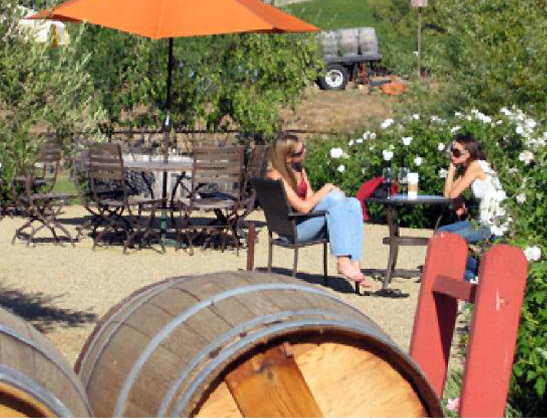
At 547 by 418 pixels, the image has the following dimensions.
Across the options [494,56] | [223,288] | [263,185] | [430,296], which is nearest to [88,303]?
[263,185]

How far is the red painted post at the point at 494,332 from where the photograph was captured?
3.64 metres

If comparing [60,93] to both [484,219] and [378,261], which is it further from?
[378,261]

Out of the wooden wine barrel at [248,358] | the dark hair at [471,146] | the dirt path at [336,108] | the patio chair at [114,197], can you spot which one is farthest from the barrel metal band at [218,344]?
the dirt path at [336,108]

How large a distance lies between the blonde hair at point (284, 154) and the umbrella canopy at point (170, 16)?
2126mm

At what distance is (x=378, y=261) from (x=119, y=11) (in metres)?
3.36

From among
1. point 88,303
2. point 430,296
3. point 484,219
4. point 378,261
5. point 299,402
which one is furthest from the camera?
point 378,261

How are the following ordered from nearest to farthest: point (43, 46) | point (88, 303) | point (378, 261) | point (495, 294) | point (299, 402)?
1. point (299, 402)
2. point (495, 294)
3. point (43, 46)
4. point (88, 303)
5. point (378, 261)

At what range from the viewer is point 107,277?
35.6 feet

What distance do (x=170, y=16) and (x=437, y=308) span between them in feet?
28.3

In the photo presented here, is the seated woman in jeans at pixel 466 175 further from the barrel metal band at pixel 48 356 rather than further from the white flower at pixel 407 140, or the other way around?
the barrel metal band at pixel 48 356

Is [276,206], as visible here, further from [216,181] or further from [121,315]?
[121,315]

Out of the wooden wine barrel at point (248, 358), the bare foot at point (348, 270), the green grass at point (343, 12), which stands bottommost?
the bare foot at point (348, 270)

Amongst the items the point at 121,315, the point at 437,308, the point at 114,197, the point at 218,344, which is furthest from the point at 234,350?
the point at 114,197

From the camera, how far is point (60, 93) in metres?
7.02
